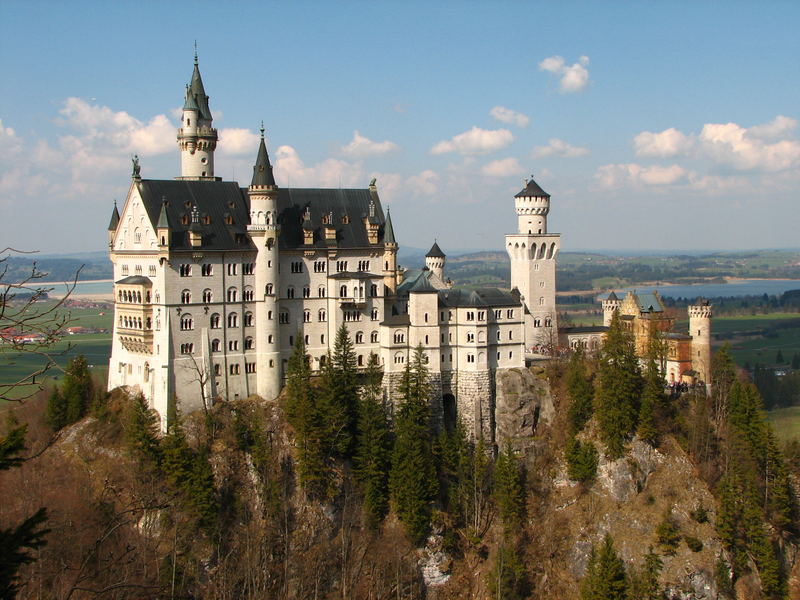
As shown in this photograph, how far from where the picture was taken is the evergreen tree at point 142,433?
217 ft

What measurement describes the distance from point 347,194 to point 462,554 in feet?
104

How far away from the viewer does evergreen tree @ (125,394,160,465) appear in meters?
66.2

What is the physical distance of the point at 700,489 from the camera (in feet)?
243

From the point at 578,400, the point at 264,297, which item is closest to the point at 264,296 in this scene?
the point at 264,297

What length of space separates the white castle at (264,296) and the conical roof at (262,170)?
107 mm

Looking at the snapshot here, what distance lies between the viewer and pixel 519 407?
253ft

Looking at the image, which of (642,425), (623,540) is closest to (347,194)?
(642,425)

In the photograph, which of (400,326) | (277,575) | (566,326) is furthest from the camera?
(566,326)

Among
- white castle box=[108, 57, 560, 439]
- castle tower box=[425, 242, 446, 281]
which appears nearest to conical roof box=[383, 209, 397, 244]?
white castle box=[108, 57, 560, 439]

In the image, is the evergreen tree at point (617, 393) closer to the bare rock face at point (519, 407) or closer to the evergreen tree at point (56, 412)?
the bare rock face at point (519, 407)

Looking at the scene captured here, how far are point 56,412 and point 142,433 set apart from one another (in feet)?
34.5

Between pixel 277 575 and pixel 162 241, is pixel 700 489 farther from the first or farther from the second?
pixel 162 241

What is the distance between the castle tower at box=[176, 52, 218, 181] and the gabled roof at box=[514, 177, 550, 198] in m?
28.4

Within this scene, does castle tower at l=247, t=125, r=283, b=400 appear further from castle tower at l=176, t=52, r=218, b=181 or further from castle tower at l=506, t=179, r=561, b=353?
castle tower at l=506, t=179, r=561, b=353
